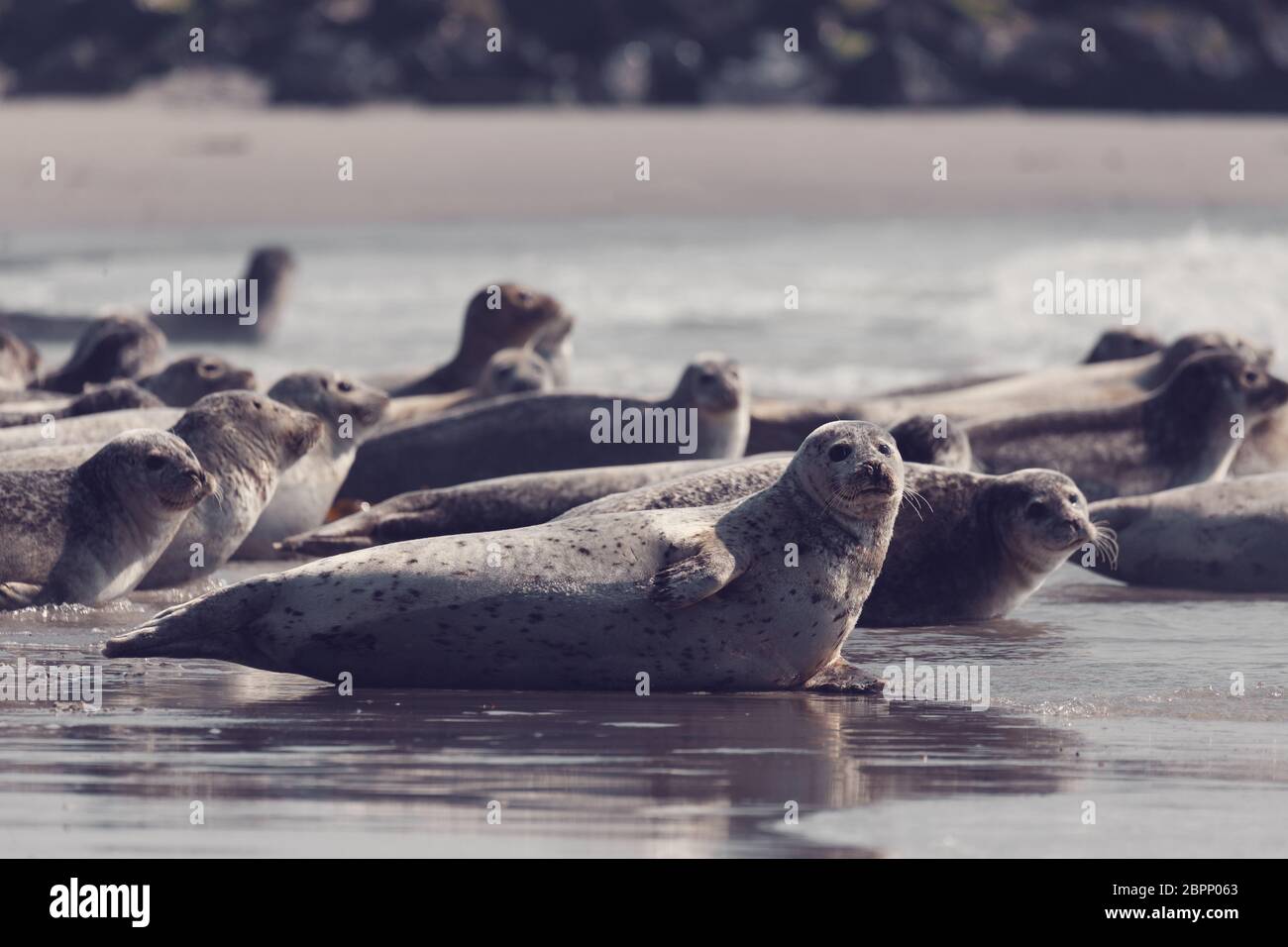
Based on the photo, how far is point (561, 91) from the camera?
38.8 meters

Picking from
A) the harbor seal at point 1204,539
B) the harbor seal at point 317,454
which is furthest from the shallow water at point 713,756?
the harbor seal at point 317,454

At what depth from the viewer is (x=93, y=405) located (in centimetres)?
1010

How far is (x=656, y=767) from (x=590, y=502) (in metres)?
2.43

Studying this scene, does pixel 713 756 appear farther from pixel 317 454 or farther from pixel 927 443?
pixel 317 454

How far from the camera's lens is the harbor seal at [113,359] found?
1184 cm

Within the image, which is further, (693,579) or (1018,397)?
(1018,397)

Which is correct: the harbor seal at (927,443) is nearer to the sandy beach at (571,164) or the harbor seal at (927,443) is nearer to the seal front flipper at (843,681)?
the seal front flipper at (843,681)

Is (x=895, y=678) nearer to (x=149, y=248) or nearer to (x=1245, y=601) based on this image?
(x=1245, y=601)

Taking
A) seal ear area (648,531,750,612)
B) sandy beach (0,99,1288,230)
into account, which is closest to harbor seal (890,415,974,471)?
seal ear area (648,531,750,612)

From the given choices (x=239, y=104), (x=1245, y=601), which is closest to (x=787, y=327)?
(x=1245, y=601)

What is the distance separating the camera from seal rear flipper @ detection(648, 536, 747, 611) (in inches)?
261

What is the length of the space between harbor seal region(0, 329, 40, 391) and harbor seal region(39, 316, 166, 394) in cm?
37

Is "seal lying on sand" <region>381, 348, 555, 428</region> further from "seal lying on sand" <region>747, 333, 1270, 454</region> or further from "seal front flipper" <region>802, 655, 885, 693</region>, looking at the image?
"seal front flipper" <region>802, 655, 885, 693</region>

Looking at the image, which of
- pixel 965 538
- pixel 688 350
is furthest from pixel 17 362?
pixel 965 538
